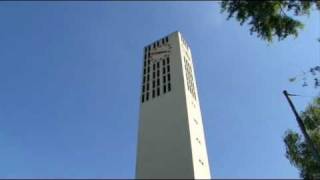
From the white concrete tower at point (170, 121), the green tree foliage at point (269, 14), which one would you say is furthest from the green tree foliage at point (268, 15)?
the white concrete tower at point (170, 121)

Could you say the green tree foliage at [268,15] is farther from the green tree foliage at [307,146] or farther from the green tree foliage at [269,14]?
the green tree foliage at [307,146]

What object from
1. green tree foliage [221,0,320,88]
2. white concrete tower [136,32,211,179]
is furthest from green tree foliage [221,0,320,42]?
white concrete tower [136,32,211,179]

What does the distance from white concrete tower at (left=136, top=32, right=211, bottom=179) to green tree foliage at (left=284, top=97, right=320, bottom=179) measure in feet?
34.3

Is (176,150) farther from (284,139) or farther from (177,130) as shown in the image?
(284,139)

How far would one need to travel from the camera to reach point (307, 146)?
33031mm

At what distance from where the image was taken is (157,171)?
28578 millimetres

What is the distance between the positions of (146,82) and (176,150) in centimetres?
1285

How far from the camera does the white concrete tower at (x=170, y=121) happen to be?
93.7 feet

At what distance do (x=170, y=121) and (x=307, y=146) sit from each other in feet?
50.1

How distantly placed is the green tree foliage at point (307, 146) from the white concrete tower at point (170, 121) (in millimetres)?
10453

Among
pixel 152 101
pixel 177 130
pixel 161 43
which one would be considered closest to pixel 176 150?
pixel 177 130

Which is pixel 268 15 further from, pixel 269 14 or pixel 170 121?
pixel 170 121

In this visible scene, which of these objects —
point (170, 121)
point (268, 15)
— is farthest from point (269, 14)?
point (170, 121)

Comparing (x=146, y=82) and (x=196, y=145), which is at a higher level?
(x=146, y=82)
